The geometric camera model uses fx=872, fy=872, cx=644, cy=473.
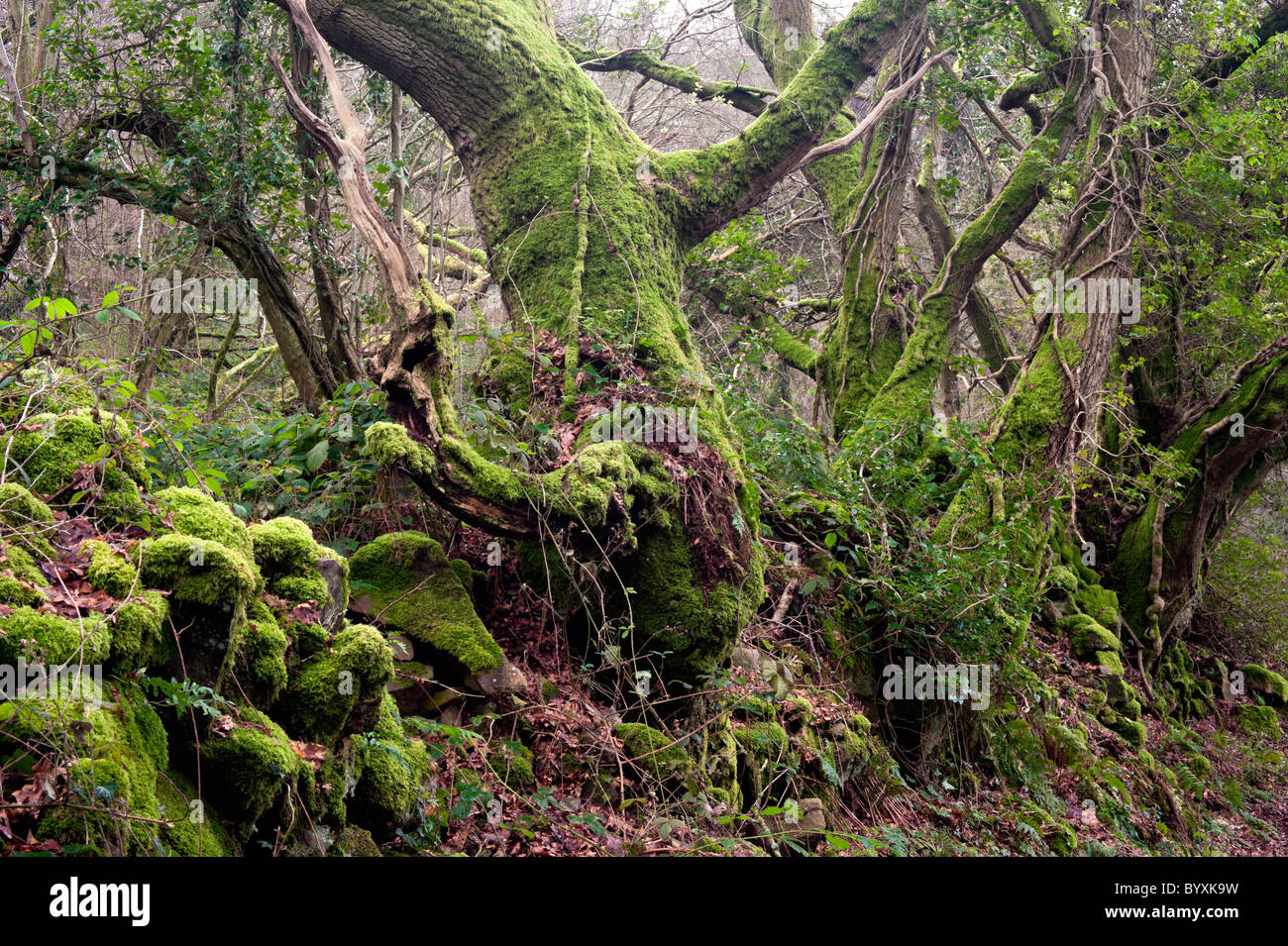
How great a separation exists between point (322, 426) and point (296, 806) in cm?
291

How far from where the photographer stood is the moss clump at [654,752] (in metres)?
4.49

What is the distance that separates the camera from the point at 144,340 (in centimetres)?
833

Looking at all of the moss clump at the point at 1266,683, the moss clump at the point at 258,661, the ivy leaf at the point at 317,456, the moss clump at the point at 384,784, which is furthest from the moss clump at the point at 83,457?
the moss clump at the point at 1266,683

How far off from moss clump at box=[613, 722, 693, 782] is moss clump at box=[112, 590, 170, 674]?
2.54 m

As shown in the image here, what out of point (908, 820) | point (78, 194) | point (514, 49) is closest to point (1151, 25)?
point (514, 49)

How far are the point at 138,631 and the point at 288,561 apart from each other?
86 cm

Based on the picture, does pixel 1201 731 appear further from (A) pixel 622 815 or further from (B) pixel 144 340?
(B) pixel 144 340

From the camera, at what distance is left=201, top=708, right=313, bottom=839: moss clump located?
8.76 feet

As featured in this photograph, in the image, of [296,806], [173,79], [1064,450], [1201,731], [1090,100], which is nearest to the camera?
[296,806]

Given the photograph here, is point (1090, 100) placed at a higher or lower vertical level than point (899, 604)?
higher

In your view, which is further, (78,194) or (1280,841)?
(1280,841)

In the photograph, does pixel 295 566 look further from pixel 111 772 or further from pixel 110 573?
pixel 111 772
